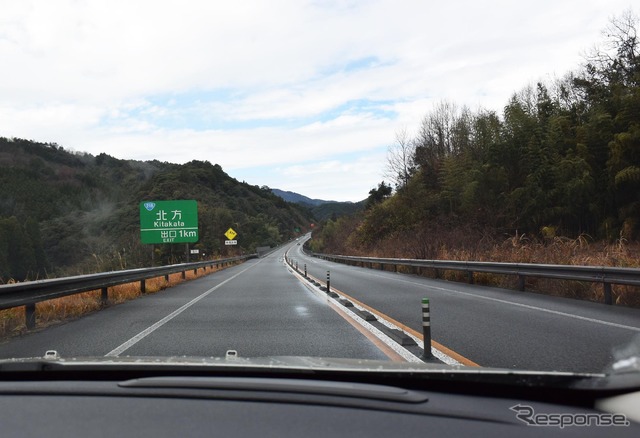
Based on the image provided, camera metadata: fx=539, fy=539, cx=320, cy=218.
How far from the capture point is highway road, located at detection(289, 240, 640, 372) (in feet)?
21.3

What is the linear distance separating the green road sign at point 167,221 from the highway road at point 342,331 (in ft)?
49.7

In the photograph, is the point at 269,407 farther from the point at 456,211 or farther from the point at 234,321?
the point at 456,211

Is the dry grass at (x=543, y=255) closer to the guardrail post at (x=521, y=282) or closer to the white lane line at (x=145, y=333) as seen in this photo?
the guardrail post at (x=521, y=282)

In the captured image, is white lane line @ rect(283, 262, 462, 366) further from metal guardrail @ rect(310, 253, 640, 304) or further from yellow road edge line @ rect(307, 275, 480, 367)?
metal guardrail @ rect(310, 253, 640, 304)

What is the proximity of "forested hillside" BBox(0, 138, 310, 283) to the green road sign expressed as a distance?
2495mm

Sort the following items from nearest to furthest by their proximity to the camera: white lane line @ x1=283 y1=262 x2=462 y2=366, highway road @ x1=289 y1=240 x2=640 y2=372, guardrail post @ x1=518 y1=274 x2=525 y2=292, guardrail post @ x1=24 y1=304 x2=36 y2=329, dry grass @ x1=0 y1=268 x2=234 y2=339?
highway road @ x1=289 y1=240 x2=640 y2=372 < white lane line @ x1=283 y1=262 x2=462 y2=366 < guardrail post @ x1=24 y1=304 x2=36 y2=329 < dry grass @ x1=0 y1=268 x2=234 y2=339 < guardrail post @ x1=518 y1=274 x2=525 y2=292

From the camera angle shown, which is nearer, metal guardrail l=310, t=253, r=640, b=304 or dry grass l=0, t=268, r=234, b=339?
dry grass l=0, t=268, r=234, b=339

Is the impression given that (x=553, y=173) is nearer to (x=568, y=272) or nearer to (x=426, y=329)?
(x=568, y=272)

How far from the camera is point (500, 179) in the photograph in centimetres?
3497

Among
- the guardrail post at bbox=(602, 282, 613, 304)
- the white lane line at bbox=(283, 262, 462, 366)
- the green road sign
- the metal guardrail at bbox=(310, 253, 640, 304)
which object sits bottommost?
the white lane line at bbox=(283, 262, 462, 366)

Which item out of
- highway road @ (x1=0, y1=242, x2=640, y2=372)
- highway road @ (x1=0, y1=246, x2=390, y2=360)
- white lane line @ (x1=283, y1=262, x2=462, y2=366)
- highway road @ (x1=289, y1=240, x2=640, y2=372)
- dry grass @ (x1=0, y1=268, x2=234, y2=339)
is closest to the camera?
highway road @ (x1=289, y1=240, x2=640, y2=372)

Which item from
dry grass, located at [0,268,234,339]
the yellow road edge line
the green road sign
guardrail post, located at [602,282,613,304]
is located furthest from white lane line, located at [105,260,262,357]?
the green road sign

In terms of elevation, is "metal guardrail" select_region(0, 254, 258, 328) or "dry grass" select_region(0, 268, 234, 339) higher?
"metal guardrail" select_region(0, 254, 258, 328)

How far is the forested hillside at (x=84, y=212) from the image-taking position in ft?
171
